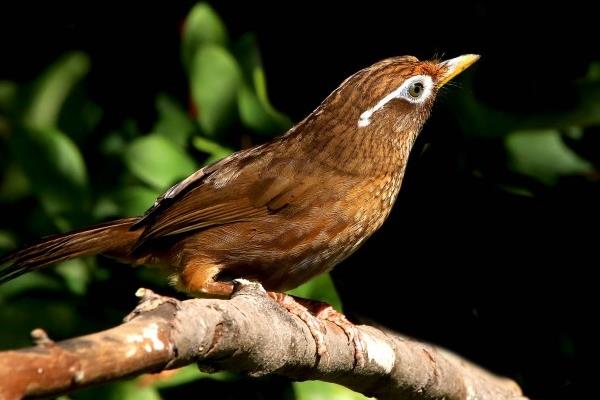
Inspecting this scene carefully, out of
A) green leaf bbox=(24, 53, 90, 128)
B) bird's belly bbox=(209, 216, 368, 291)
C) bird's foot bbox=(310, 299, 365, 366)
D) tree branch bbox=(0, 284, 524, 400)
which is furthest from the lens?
green leaf bbox=(24, 53, 90, 128)

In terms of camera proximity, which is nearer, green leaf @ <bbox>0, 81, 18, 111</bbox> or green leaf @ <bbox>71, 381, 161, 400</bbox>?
green leaf @ <bbox>71, 381, 161, 400</bbox>

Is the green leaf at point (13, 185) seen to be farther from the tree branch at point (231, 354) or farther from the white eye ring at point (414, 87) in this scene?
the tree branch at point (231, 354)

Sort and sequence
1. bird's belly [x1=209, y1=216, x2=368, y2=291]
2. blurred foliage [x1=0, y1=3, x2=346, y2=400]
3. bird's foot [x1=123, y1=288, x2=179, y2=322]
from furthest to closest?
blurred foliage [x1=0, y1=3, x2=346, y2=400]
bird's belly [x1=209, y1=216, x2=368, y2=291]
bird's foot [x1=123, y1=288, x2=179, y2=322]

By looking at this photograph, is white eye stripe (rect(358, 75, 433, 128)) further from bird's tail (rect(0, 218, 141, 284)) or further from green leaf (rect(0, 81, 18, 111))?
green leaf (rect(0, 81, 18, 111))

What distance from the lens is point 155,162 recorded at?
4.57 meters

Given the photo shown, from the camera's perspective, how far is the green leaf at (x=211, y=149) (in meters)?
4.61

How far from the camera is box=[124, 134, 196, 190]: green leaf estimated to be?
4570mm

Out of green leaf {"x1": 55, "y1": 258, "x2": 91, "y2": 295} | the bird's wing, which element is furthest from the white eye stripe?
green leaf {"x1": 55, "y1": 258, "x2": 91, "y2": 295}

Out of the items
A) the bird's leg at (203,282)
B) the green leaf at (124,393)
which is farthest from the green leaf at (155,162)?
the green leaf at (124,393)

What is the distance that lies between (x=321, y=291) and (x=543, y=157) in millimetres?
1307

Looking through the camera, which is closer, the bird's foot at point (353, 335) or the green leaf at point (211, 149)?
the bird's foot at point (353, 335)

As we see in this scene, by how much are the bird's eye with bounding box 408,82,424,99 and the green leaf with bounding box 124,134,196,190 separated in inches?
37.6

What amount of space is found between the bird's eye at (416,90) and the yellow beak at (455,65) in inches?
3.5

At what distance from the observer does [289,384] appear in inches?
176
